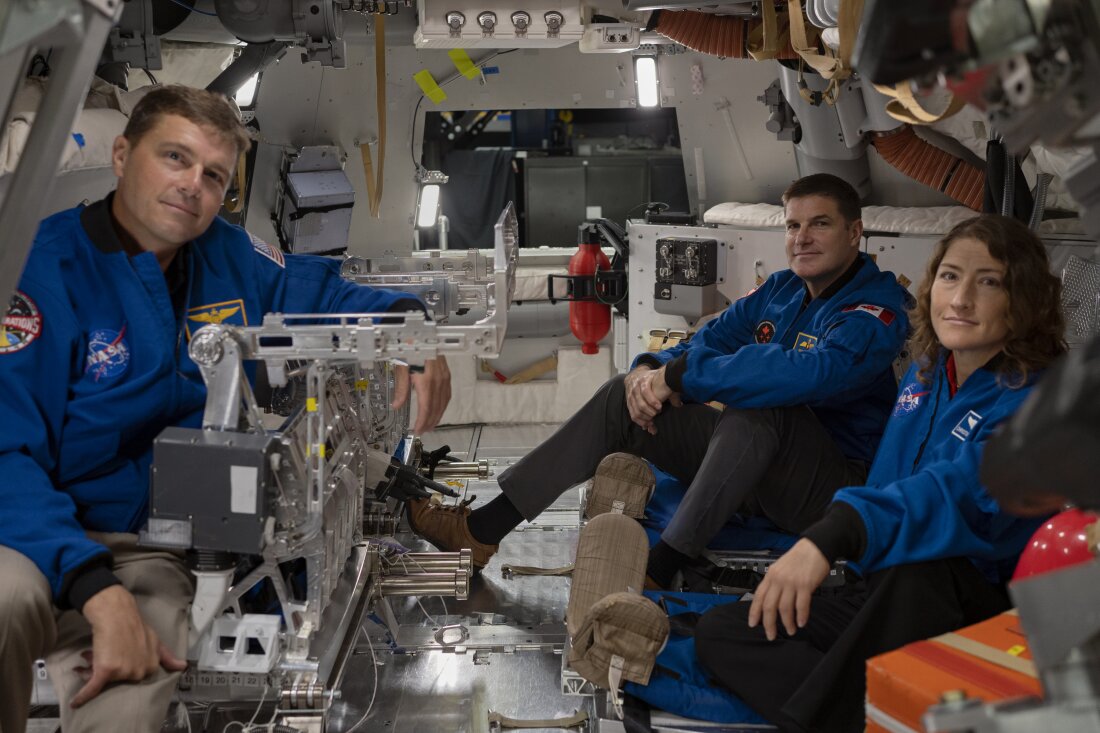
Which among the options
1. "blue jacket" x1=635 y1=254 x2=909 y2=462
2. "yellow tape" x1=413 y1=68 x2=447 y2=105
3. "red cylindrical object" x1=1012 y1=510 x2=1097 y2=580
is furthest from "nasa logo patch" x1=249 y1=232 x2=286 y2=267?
"yellow tape" x1=413 y1=68 x2=447 y2=105

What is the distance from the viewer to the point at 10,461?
236cm

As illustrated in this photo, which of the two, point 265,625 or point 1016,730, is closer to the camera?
point 1016,730

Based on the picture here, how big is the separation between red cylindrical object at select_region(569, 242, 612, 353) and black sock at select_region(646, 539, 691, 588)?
267cm

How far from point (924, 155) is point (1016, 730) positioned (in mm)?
3810

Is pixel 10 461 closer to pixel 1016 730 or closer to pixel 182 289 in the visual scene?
pixel 182 289

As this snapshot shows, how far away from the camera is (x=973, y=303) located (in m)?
2.53

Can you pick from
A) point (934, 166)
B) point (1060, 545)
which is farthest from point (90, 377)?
point (934, 166)

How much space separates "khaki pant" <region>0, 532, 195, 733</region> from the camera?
2182 mm

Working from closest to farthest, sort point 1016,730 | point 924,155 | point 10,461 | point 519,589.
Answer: point 1016,730 < point 10,461 < point 519,589 < point 924,155

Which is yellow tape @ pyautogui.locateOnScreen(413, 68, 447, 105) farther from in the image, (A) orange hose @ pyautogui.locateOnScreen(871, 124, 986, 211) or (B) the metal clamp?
(A) orange hose @ pyautogui.locateOnScreen(871, 124, 986, 211)

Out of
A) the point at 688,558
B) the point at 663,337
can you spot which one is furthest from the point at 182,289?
the point at 663,337

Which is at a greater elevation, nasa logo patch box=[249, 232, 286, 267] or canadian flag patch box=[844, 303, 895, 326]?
canadian flag patch box=[844, 303, 895, 326]

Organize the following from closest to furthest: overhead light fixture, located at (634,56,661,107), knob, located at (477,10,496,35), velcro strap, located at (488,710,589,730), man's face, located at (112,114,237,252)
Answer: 1. man's face, located at (112,114,237,252)
2. velcro strap, located at (488,710,589,730)
3. knob, located at (477,10,496,35)
4. overhead light fixture, located at (634,56,661,107)

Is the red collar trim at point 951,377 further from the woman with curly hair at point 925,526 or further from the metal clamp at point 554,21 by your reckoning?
the metal clamp at point 554,21
